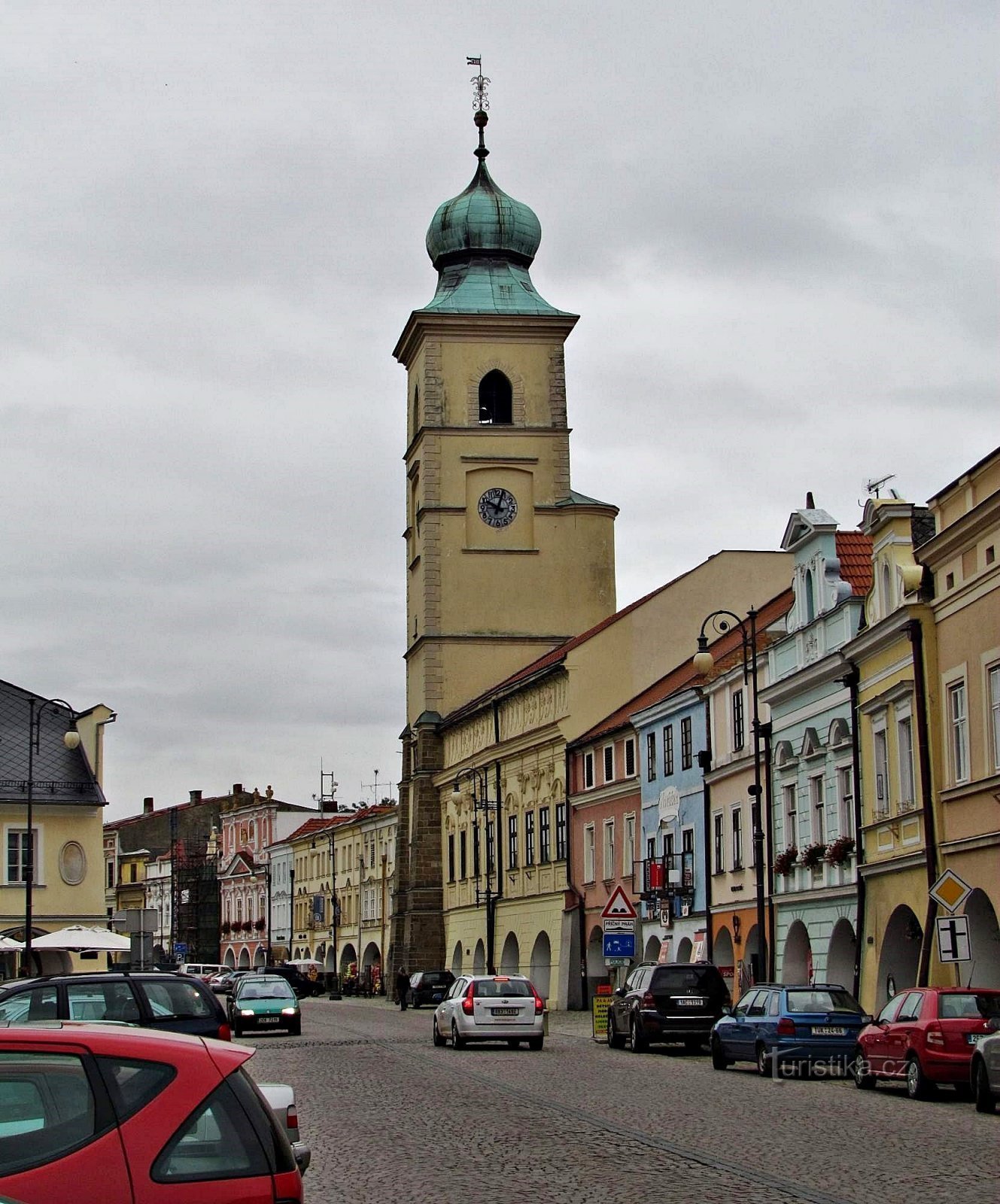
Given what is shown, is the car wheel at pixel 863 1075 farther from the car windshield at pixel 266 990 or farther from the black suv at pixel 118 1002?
the car windshield at pixel 266 990

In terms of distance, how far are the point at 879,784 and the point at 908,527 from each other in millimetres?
4708

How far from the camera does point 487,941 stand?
243ft

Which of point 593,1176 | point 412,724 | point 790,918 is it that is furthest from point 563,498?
point 593,1176

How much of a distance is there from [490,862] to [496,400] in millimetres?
21949

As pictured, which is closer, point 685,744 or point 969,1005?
point 969,1005

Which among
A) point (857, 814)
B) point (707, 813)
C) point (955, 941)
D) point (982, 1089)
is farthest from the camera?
point (707, 813)

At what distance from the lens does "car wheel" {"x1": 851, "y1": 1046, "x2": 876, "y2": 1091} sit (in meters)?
25.6

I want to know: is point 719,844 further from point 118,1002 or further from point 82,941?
point 118,1002

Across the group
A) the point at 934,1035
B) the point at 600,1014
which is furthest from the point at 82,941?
the point at 934,1035

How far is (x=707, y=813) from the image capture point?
50.3 meters

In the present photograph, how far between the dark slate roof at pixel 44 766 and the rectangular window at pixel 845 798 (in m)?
37.4

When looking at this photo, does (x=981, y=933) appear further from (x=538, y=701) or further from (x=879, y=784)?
(x=538, y=701)

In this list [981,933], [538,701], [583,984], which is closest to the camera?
[981,933]

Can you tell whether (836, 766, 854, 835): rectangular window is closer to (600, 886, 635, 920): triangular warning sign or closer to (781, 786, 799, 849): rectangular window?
(781, 786, 799, 849): rectangular window
